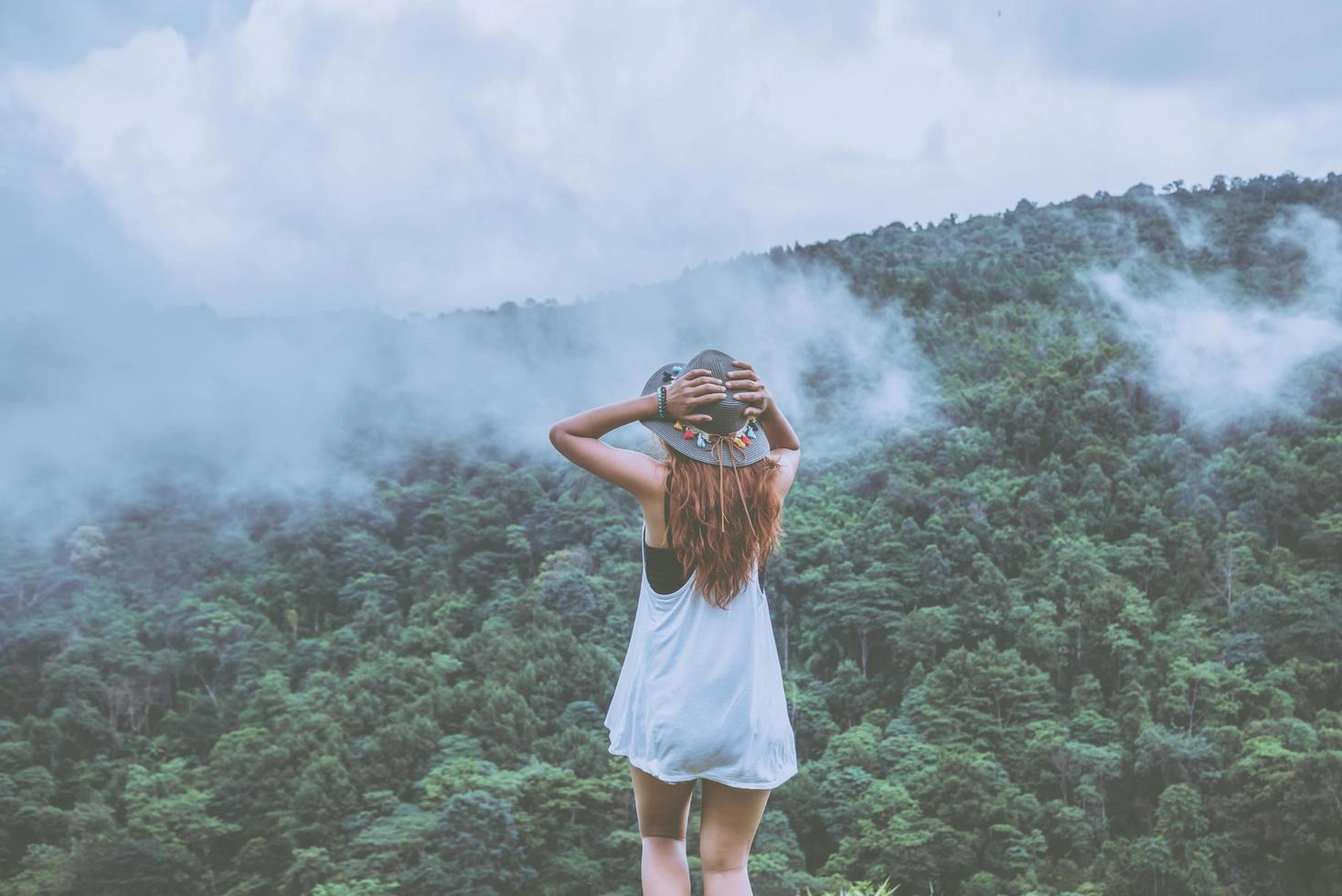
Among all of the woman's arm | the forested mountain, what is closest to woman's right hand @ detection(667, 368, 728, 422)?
the woman's arm

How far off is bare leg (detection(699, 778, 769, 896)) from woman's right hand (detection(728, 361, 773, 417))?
21.4 inches

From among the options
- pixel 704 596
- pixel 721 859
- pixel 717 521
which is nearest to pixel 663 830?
pixel 721 859

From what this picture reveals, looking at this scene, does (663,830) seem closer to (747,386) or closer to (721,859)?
(721,859)

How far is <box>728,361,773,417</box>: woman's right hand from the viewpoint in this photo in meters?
1.41

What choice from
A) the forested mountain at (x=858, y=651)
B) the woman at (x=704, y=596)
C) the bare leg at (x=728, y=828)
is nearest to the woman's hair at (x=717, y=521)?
the woman at (x=704, y=596)

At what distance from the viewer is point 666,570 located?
1.40 metres

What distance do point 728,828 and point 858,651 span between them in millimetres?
19175

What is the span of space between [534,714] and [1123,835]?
9.44 m

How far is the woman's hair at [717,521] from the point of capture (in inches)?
53.7

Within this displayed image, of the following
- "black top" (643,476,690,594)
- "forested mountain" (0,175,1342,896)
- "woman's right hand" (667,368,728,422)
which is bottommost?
"forested mountain" (0,175,1342,896)

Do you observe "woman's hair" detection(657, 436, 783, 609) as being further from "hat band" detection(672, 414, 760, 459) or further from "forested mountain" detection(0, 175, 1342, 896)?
"forested mountain" detection(0, 175, 1342, 896)

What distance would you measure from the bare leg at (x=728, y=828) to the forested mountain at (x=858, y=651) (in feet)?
31.5

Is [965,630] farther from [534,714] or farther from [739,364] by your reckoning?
[739,364]

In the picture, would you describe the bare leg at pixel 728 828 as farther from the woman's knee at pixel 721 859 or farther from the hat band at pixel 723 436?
the hat band at pixel 723 436
